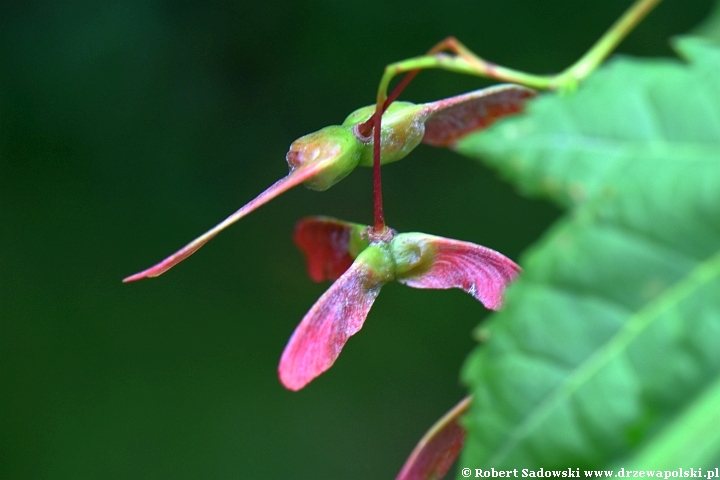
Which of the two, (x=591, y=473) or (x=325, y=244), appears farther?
(x=325, y=244)

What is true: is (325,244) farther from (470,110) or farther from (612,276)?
(612,276)

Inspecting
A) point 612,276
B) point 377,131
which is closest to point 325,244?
point 377,131

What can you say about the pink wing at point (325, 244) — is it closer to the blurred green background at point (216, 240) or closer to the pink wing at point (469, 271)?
the pink wing at point (469, 271)

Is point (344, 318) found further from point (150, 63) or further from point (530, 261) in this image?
point (150, 63)

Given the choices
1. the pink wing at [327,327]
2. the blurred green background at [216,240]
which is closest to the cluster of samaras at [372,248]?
the pink wing at [327,327]

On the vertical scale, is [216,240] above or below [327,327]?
below

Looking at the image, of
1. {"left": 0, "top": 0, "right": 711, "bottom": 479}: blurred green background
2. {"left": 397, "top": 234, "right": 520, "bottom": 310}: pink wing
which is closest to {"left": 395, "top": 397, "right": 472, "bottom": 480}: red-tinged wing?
{"left": 397, "top": 234, "right": 520, "bottom": 310}: pink wing
